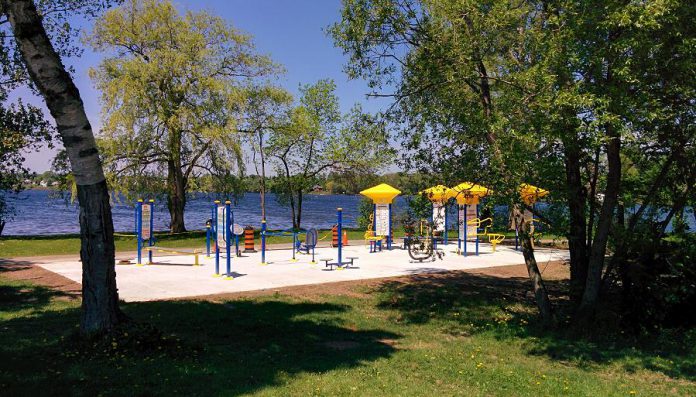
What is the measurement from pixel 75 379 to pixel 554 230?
753cm

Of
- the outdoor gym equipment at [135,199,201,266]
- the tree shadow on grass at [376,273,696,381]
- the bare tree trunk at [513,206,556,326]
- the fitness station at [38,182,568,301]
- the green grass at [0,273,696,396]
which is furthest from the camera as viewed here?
the outdoor gym equipment at [135,199,201,266]

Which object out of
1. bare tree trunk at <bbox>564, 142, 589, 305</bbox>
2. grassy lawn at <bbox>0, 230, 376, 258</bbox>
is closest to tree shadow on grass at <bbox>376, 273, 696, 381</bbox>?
bare tree trunk at <bbox>564, 142, 589, 305</bbox>

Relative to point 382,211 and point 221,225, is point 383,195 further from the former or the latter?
point 221,225

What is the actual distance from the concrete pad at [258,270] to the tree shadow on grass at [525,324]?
8.15ft

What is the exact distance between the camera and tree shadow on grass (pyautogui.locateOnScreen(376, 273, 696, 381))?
788cm

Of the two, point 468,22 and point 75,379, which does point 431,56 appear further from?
point 75,379

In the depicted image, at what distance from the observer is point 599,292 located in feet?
32.2

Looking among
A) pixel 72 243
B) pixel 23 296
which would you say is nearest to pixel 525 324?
pixel 23 296

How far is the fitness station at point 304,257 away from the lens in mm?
11727

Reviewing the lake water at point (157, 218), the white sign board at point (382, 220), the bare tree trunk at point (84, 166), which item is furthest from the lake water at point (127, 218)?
the bare tree trunk at point (84, 166)

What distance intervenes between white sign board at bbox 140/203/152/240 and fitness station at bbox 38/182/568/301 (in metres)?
0.03

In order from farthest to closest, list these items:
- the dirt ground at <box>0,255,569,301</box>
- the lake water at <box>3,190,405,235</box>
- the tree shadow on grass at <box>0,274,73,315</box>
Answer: the lake water at <box>3,190,405,235</box> → the dirt ground at <box>0,255,569,301</box> → the tree shadow on grass at <box>0,274,73,315</box>

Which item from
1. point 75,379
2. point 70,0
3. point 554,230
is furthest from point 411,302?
point 70,0

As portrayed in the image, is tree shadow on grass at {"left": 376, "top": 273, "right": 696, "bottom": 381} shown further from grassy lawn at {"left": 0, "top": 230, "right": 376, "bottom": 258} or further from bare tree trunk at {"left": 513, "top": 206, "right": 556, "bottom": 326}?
grassy lawn at {"left": 0, "top": 230, "right": 376, "bottom": 258}
